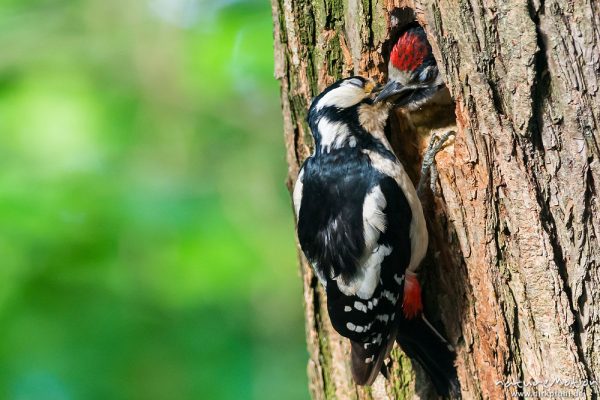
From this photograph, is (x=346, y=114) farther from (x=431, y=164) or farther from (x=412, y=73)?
(x=431, y=164)

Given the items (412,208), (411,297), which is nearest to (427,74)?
(412,208)

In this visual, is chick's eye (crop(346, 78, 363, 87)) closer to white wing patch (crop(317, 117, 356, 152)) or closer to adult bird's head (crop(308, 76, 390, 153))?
adult bird's head (crop(308, 76, 390, 153))

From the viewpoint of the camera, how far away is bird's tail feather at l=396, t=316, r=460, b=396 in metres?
2.70

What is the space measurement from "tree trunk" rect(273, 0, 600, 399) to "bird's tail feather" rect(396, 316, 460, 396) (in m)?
0.05

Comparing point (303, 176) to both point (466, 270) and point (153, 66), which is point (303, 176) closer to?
point (466, 270)

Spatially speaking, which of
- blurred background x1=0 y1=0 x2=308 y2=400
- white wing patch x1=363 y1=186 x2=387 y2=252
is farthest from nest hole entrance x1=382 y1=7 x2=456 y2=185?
blurred background x1=0 y1=0 x2=308 y2=400

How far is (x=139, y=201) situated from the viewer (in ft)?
14.2

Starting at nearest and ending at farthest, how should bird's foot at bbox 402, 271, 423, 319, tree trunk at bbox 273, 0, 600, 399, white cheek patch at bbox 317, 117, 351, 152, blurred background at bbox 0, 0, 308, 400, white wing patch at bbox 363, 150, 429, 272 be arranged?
tree trunk at bbox 273, 0, 600, 399 < white wing patch at bbox 363, 150, 429, 272 < bird's foot at bbox 402, 271, 423, 319 < white cheek patch at bbox 317, 117, 351, 152 < blurred background at bbox 0, 0, 308, 400

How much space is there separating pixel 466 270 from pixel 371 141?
0.66m

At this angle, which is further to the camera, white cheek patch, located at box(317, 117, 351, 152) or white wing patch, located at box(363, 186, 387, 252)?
white cheek patch, located at box(317, 117, 351, 152)

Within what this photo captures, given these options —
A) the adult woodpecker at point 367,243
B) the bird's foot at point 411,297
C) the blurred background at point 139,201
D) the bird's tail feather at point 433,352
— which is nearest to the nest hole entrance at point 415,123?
the adult woodpecker at point 367,243

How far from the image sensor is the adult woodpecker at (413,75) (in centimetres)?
280

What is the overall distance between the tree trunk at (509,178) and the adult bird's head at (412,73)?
7 centimetres

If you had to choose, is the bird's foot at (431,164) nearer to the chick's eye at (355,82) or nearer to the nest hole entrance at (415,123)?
the nest hole entrance at (415,123)
